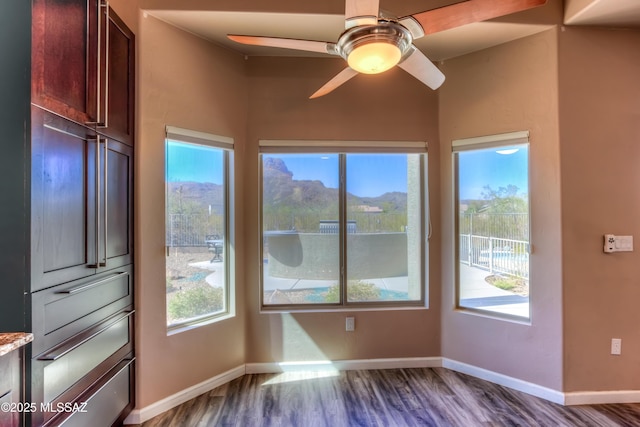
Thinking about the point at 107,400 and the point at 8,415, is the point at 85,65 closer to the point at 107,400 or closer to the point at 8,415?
the point at 8,415

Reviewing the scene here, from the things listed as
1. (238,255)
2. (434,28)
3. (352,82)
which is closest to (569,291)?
(434,28)

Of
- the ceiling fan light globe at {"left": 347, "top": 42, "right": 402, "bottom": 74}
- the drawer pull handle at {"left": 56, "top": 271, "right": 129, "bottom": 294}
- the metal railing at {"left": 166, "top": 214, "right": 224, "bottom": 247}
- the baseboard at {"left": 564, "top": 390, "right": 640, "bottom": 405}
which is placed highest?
the ceiling fan light globe at {"left": 347, "top": 42, "right": 402, "bottom": 74}

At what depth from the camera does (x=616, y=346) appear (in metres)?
2.34

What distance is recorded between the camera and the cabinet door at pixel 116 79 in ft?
5.81

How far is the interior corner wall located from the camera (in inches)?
93.4

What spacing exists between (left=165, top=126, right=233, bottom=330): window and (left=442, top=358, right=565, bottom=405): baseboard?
2061 mm

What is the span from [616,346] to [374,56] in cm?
275

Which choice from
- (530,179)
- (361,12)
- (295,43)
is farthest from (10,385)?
(530,179)

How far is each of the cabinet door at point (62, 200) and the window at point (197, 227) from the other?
2.25 feet

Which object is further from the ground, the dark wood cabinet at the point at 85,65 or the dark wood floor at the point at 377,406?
the dark wood cabinet at the point at 85,65

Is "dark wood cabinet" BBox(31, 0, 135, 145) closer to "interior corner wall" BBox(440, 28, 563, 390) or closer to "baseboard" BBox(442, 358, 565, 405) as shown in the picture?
"interior corner wall" BBox(440, 28, 563, 390)

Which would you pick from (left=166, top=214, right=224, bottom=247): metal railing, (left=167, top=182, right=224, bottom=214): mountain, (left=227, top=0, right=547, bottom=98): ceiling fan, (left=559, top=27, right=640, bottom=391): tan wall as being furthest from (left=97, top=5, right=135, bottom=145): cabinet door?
(left=559, top=27, right=640, bottom=391): tan wall

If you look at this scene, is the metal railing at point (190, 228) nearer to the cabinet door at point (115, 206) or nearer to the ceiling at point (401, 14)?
the cabinet door at point (115, 206)

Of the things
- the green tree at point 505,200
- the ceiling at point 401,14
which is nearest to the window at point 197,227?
the ceiling at point 401,14
